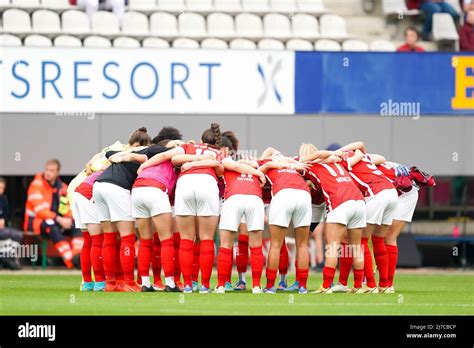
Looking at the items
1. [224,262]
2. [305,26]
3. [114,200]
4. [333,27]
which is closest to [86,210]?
[114,200]

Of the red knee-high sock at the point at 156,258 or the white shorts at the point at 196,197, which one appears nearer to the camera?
the white shorts at the point at 196,197

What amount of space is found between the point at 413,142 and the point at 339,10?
14.1 ft

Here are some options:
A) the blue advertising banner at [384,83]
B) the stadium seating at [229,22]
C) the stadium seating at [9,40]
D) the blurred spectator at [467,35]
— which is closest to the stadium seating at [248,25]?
the stadium seating at [229,22]

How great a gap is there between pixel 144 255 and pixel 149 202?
64cm

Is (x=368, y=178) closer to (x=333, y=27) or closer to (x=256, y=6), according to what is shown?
(x=333, y=27)

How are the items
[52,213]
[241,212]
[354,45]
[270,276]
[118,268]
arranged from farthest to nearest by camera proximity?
1. [354,45]
2. [52,213]
3. [118,268]
4. [270,276]
5. [241,212]

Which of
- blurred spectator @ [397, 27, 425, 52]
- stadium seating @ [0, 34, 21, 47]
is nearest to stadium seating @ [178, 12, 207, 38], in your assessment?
stadium seating @ [0, 34, 21, 47]

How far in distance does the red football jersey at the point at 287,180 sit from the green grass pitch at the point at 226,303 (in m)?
1.27

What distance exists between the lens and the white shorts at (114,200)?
55.9 ft

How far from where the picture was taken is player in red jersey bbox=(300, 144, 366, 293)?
55.5 feet

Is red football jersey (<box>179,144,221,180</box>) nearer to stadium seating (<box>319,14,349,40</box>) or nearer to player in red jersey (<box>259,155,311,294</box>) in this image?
player in red jersey (<box>259,155,311,294</box>)

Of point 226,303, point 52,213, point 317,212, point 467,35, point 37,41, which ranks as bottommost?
point 226,303

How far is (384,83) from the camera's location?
24828mm

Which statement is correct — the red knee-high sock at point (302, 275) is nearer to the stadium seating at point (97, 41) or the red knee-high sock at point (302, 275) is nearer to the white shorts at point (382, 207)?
the white shorts at point (382, 207)
